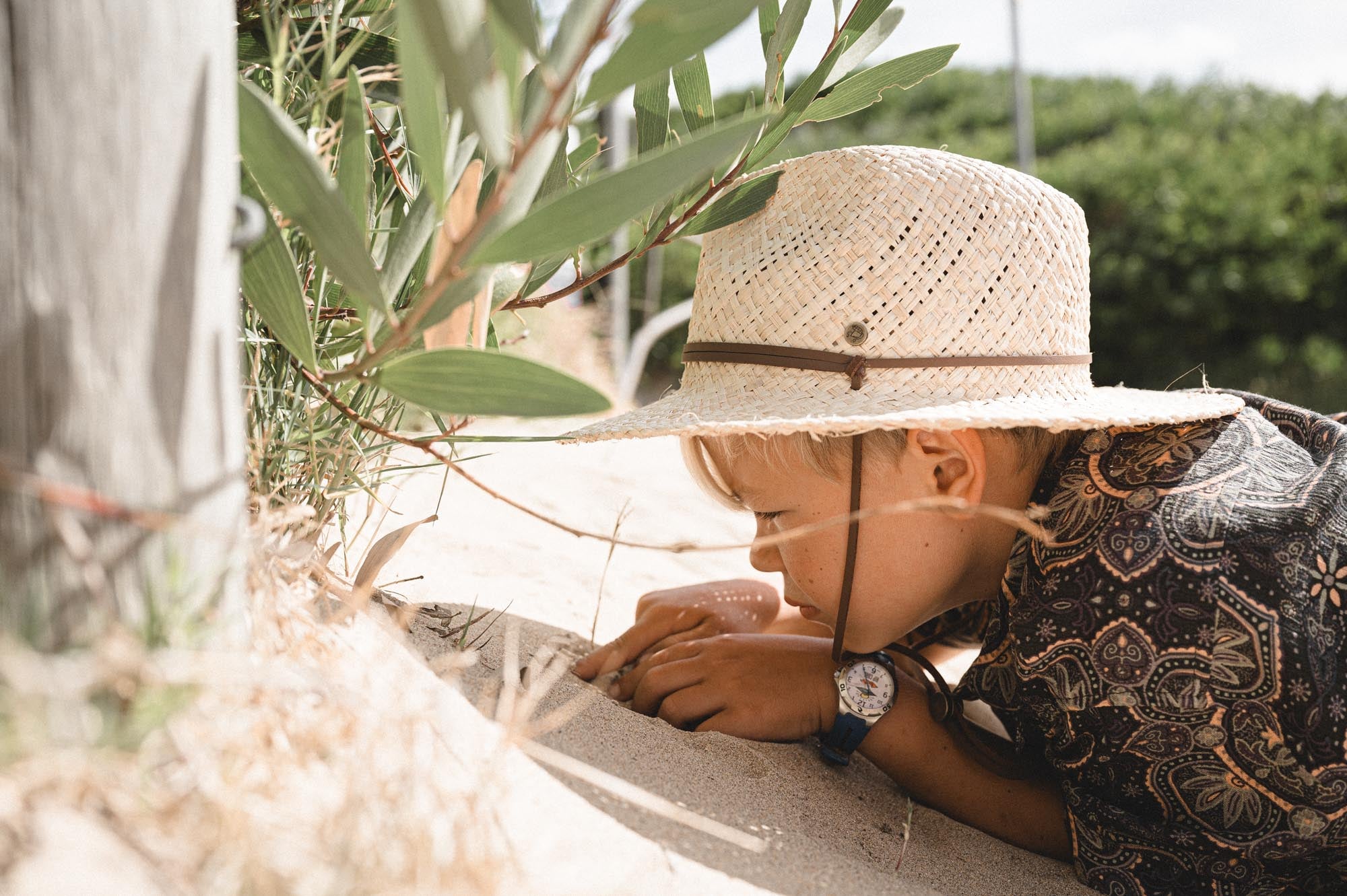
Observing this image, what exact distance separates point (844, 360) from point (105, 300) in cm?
85

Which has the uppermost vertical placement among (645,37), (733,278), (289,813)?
(645,37)

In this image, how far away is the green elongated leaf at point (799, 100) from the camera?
4.11 ft

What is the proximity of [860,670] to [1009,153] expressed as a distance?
9764 mm

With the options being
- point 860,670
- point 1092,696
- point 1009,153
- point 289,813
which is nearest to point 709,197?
point 860,670

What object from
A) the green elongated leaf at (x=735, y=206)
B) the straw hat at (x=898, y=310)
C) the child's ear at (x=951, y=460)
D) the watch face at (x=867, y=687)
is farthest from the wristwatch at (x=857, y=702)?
the green elongated leaf at (x=735, y=206)

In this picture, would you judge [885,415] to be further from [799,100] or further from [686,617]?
[686,617]

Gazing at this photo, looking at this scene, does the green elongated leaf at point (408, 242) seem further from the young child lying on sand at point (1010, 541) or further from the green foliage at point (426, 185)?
the young child lying on sand at point (1010, 541)

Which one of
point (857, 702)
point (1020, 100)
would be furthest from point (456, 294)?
point (1020, 100)

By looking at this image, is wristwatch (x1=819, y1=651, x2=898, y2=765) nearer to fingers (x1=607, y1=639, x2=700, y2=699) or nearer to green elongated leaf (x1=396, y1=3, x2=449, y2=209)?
fingers (x1=607, y1=639, x2=700, y2=699)

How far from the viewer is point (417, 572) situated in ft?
5.08

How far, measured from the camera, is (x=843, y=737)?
1.41 meters

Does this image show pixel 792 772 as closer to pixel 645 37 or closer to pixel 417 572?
pixel 417 572

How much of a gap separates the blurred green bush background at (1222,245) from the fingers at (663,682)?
5.19 metres

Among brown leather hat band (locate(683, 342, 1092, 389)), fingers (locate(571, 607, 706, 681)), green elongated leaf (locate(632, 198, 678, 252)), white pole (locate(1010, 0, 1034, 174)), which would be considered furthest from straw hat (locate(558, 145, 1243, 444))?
white pole (locate(1010, 0, 1034, 174))
